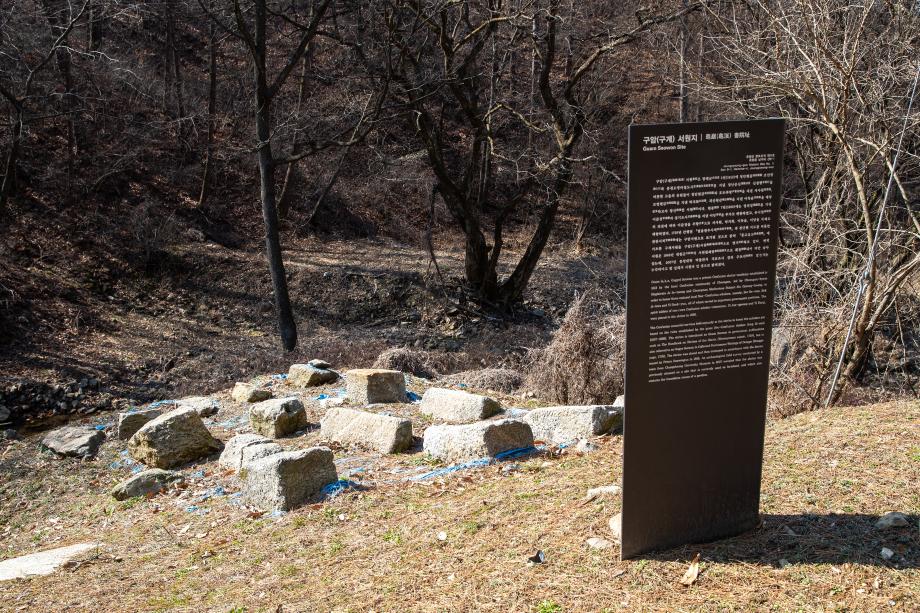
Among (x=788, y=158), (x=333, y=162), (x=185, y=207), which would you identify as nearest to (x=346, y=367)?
(x=185, y=207)

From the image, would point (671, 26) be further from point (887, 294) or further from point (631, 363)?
point (631, 363)

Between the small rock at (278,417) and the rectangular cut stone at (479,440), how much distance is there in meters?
2.09

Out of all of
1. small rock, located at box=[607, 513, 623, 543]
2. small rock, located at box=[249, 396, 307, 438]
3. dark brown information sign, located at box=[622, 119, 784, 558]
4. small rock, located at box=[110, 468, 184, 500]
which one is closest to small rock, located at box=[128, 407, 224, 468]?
small rock, located at box=[110, 468, 184, 500]

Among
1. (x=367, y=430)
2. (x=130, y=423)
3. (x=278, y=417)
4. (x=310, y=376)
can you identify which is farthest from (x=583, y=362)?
(x=130, y=423)

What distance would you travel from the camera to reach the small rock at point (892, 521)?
464 cm

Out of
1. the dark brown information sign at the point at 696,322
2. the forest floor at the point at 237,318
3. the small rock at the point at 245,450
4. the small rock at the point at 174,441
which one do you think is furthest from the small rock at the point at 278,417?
the dark brown information sign at the point at 696,322

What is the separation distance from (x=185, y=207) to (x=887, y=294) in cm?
1804

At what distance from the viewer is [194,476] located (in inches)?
314

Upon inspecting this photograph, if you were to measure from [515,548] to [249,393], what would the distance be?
20.5 ft

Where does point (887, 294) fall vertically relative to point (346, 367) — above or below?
above

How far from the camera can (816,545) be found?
14.8ft

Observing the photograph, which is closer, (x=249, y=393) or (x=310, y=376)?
(x=249, y=393)

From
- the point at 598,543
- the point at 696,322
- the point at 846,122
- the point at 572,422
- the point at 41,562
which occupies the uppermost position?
the point at 846,122

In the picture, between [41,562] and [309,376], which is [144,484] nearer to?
[41,562]
